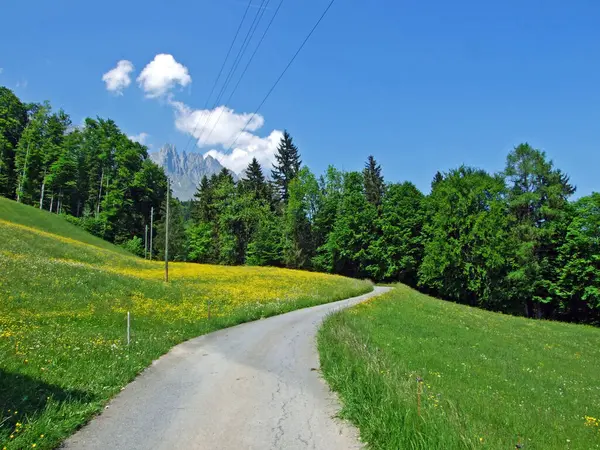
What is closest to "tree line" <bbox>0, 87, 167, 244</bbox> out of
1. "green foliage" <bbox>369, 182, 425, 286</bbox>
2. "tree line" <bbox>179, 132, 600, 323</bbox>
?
"tree line" <bbox>179, 132, 600, 323</bbox>

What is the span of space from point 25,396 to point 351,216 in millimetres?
56174

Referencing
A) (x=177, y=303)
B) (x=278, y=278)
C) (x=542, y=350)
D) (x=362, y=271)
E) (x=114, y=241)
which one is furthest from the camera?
(x=114, y=241)

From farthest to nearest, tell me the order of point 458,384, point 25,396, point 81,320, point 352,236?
point 352,236 < point 81,320 < point 458,384 < point 25,396

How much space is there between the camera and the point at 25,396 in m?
7.06

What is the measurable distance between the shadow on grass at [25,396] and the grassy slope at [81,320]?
0.06ft

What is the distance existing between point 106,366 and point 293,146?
3018 inches

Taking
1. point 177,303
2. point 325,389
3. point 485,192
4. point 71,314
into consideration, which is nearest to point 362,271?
point 485,192

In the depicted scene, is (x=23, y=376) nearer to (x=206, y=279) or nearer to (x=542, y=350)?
(x=542, y=350)

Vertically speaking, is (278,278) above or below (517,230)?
below

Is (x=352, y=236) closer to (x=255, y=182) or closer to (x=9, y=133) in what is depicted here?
(x=255, y=182)

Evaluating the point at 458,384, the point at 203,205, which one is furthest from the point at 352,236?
the point at 458,384

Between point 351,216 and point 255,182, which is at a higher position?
point 255,182

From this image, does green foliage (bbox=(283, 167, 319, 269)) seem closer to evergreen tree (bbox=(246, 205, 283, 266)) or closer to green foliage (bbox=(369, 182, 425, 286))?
evergreen tree (bbox=(246, 205, 283, 266))

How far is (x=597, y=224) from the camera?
4353 cm
